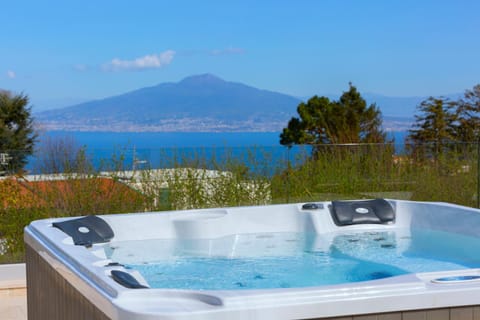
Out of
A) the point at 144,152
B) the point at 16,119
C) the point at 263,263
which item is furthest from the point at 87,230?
the point at 16,119

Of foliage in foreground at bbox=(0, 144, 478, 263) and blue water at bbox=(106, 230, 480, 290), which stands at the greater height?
foliage in foreground at bbox=(0, 144, 478, 263)

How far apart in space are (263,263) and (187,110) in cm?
5958

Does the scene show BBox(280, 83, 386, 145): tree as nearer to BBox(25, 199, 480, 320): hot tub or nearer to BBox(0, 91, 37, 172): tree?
BBox(0, 91, 37, 172): tree

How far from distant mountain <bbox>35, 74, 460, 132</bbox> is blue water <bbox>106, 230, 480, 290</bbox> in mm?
38531

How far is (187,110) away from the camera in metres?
62.8

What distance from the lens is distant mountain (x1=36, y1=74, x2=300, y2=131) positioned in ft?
166

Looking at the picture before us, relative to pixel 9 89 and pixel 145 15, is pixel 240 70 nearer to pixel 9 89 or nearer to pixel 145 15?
pixel 145 15

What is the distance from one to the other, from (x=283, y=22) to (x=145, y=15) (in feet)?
27.0

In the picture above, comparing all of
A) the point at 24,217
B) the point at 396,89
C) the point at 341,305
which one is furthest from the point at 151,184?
the point at 396,89

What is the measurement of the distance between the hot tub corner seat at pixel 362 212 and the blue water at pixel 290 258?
0.10 metres

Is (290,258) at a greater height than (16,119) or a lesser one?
lesser

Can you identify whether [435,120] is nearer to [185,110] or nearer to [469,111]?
[469,111]

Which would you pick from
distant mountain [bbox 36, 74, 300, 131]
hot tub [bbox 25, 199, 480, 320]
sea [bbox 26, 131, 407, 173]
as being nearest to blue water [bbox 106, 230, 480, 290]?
hot tub [bbox 25, 199, 480, 320]

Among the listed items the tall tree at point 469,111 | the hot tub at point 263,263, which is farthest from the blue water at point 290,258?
the tall tree at point 469,111
